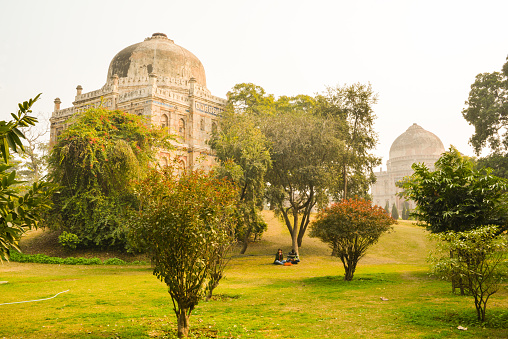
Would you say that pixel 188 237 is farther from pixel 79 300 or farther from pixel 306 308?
pixel 79 300

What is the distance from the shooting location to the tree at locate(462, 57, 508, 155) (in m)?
28.3

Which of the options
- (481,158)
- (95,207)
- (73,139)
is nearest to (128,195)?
(95,207)

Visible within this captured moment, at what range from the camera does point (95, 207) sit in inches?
1022

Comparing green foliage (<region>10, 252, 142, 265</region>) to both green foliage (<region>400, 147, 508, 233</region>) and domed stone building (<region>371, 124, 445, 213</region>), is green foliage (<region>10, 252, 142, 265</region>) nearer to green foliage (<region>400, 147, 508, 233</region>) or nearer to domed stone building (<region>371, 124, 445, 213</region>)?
green foliage (<region>400, 147, 508, 233</region>)

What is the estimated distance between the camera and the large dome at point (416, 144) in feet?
251

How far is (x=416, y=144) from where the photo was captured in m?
77.6

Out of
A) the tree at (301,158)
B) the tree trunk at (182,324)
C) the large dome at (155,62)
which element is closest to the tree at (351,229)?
the tree at (301,158)

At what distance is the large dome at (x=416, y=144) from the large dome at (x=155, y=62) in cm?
4673

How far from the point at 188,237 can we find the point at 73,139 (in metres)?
20.0

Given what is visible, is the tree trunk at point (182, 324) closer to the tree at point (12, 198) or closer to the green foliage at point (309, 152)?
the tree at point (12, 198)

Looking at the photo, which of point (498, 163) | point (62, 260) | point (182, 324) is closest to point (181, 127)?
point (62, 260)

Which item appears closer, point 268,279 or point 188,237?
point 188,237

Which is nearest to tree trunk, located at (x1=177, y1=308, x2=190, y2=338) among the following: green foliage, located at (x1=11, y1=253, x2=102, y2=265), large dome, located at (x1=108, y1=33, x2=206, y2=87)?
green foliage, located at (x1=11, y1=253, x2=102, y2=265)

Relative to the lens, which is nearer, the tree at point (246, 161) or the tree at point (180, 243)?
the tree at point (180, 243)
